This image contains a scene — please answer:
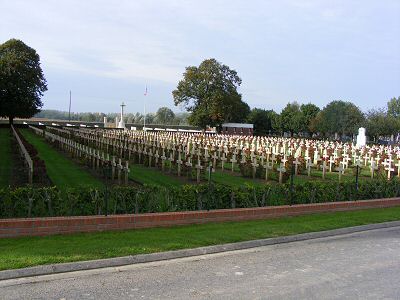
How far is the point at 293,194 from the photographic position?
37.1 feet

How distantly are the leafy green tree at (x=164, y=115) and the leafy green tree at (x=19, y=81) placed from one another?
44418mm

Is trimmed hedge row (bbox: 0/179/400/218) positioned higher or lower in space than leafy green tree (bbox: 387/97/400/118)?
lower

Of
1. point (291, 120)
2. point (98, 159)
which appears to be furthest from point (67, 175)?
point (291, 120)

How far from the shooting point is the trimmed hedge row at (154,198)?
26.5 feet

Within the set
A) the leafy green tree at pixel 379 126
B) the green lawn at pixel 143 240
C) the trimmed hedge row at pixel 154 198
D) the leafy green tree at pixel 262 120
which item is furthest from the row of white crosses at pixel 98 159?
the leafy green tree at pixel 262 120

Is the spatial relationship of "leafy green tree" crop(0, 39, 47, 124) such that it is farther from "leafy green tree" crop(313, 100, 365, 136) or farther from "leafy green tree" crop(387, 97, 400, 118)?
"leafy green tree" crop(387, 97, 400, 118)

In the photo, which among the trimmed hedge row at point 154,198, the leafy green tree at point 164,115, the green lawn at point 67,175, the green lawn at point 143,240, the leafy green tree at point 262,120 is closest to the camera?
the green lawn at point 143,240

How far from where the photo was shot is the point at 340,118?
236 ft

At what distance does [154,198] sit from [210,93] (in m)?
60.7

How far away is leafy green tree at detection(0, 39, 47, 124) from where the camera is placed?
194 ft

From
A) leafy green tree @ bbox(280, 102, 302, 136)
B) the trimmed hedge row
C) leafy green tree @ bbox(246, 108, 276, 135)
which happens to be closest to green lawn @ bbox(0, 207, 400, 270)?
the trimmed hedge row

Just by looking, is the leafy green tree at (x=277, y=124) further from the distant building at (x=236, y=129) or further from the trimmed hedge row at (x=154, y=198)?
the trimmed hedge row at (x=154, y=198)

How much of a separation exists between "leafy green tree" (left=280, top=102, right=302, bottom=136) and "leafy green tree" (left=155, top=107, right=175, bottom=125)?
28484 mm

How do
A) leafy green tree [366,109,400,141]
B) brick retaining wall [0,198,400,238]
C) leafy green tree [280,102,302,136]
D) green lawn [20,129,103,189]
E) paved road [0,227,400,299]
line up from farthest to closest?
leafy green tree [280,102,302,136], leafy green tree [366,109,400,141], green lawn [20,129,103,189], brick retaining wall [0,198,400,238], paved road [0,227,400,299]
